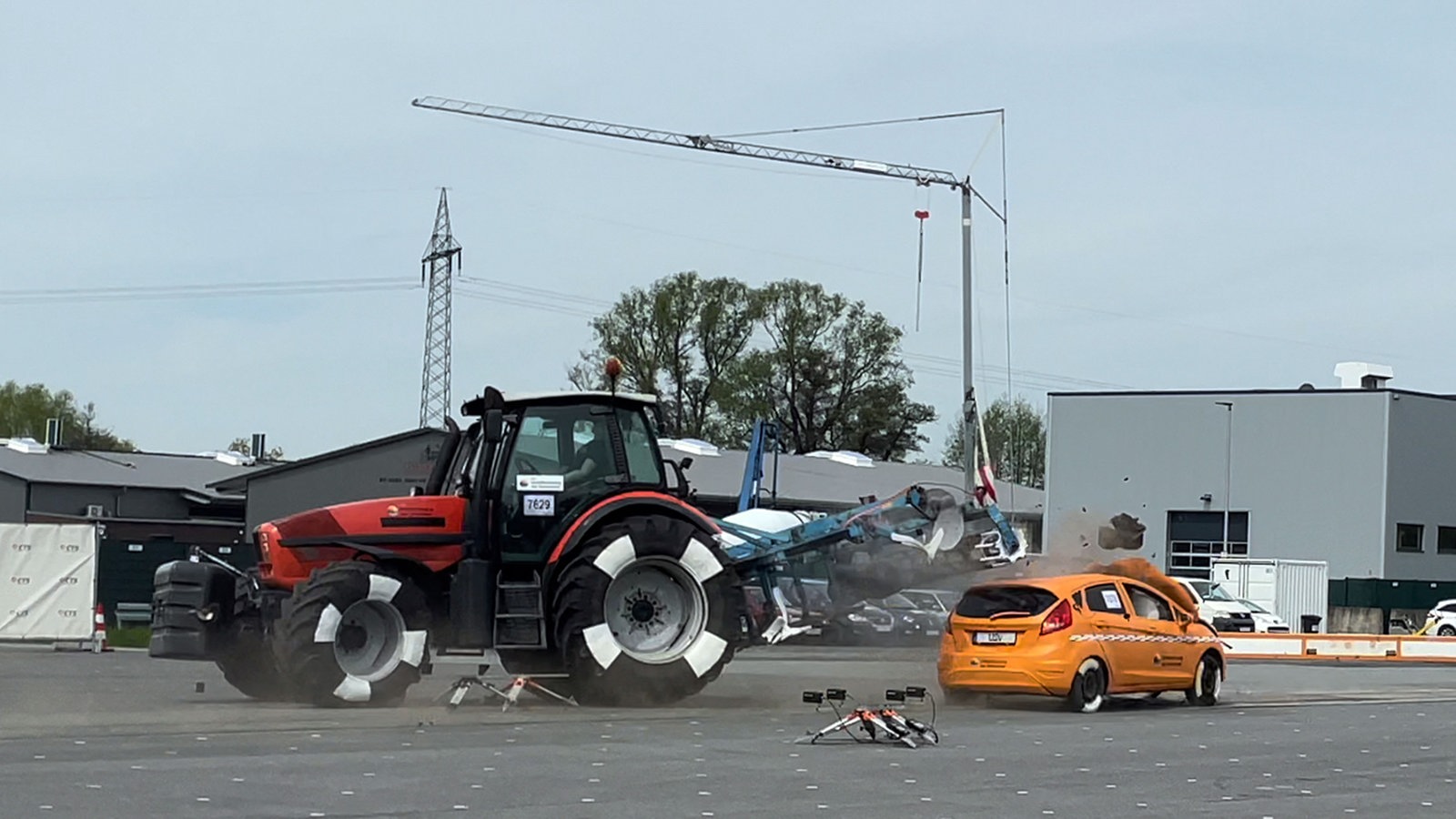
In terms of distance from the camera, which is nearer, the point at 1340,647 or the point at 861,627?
the point at 861,627

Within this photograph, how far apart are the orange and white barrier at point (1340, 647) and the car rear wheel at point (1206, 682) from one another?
66.7 feet

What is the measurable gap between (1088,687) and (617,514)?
5.44 metres

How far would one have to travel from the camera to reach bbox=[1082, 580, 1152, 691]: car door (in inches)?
799

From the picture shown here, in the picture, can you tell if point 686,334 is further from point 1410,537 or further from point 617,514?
point 617,514

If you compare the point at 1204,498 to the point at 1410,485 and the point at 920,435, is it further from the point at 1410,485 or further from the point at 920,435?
the point at 920,435

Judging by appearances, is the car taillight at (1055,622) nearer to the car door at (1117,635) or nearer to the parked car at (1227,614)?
the car door at (1117,635)

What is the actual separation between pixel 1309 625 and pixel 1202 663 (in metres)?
36.2

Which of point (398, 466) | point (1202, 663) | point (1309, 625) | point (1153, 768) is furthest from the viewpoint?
point (398, 466)

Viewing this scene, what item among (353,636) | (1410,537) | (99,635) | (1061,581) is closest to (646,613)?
(353,636)

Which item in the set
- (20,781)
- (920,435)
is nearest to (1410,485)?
(920,435)

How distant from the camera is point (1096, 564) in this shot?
913 inches

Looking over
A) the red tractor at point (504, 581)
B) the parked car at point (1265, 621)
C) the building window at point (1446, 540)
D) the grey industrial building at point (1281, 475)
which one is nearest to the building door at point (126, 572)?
the red tractor at point (504, 581)

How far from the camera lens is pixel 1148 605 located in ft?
69.5

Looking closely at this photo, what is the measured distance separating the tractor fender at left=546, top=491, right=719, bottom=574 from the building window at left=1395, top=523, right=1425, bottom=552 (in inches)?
2143
